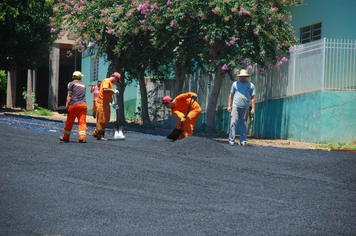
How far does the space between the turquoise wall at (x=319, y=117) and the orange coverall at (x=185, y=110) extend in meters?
3.98

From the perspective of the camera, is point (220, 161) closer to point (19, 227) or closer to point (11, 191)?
point (11, 191)

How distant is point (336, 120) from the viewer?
1653 cm

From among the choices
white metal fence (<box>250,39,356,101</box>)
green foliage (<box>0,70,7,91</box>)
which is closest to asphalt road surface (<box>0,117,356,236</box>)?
white metal fence (<box>250,39,356,101</box>)

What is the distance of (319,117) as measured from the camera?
54.7ft

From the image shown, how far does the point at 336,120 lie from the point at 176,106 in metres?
4.58

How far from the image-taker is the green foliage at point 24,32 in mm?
27812

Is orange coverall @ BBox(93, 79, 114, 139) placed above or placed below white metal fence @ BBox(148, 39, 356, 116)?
below

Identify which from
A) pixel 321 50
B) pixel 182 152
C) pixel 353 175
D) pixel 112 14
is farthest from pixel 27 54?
pixel 353 175

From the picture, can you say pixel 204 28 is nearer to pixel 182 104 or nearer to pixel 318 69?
pixel 318 69

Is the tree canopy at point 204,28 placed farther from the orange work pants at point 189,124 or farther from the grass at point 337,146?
the orange work pants at point 189,124

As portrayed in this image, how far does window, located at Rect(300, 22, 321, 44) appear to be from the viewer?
2072 centimetres

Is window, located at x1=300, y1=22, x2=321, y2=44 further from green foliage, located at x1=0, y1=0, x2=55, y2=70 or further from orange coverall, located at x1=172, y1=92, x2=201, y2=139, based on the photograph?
green foliage, located at x1=0, y1=0, x2=55, y2=70

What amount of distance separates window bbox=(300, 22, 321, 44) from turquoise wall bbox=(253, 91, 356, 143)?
10.7 feet

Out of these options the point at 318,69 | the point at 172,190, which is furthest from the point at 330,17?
the point at 172,190
